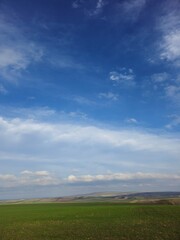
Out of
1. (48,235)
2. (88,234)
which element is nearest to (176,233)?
(88,234)

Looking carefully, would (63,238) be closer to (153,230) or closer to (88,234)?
(88,234)

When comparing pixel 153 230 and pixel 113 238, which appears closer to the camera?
pixel 113 238

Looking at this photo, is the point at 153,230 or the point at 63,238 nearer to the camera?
the point at 63,238

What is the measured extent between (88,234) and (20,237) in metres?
6.68

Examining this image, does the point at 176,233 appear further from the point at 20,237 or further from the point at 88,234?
the point at 20,237

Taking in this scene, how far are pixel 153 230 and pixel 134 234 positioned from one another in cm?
311

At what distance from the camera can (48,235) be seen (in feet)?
101

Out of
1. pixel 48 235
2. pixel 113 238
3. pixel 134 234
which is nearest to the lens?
pixel 113 238

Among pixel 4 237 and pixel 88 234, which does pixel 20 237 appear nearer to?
pixel 4 237

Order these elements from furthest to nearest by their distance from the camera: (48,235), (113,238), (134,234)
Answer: (48,235) → (134,234) → (113,238)

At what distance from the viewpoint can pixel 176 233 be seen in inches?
1115

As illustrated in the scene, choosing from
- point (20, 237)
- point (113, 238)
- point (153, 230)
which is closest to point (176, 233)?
point (153, 230)

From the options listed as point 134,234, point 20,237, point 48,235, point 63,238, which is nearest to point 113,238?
point 134,234

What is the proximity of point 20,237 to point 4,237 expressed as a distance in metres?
1.62
